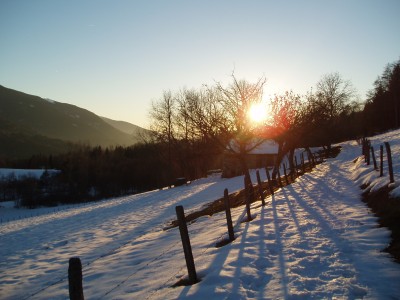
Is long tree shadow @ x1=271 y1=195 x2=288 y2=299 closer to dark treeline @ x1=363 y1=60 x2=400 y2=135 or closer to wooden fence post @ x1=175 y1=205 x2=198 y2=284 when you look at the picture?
wooden fence post @ x1=175 y1=205 x2=198 y2=284

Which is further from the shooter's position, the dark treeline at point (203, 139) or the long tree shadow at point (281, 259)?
the dark treeline at point (203, 139)

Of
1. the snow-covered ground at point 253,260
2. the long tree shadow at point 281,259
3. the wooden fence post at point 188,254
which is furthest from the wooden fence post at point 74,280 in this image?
the long tree shadow at point 281,259

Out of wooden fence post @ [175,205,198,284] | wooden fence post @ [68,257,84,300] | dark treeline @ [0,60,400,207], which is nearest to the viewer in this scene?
wooden fence post @ [68,257,84,300]

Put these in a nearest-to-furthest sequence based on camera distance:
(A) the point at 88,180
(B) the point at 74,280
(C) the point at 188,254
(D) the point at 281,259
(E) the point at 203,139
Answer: (B) the point at 74,280
(C) the point at 188,254
(D) the point at 281,259
(E) the point at 203,139
(A) the point at 88,180

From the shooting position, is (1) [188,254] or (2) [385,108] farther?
(2) [385,108]

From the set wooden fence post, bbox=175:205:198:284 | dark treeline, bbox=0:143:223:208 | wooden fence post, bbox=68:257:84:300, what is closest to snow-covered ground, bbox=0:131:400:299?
wooden fence post, bbox=175:205:198:284

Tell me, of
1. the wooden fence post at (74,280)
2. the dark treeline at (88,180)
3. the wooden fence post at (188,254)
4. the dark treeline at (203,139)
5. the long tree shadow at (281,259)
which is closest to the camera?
the wooden fence post at (74,280)

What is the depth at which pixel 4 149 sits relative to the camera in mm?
139375

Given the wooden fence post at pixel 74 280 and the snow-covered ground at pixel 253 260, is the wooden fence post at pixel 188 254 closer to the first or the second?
the snow-covered ground at pixel 253 260

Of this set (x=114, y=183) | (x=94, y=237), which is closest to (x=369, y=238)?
(x=94, y=237)

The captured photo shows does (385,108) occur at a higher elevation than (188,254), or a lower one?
higher

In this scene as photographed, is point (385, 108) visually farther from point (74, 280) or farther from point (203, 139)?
point (74, 280)

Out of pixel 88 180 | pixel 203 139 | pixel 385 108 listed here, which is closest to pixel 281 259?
pixel 203 139

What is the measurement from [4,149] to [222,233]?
154396 mm
